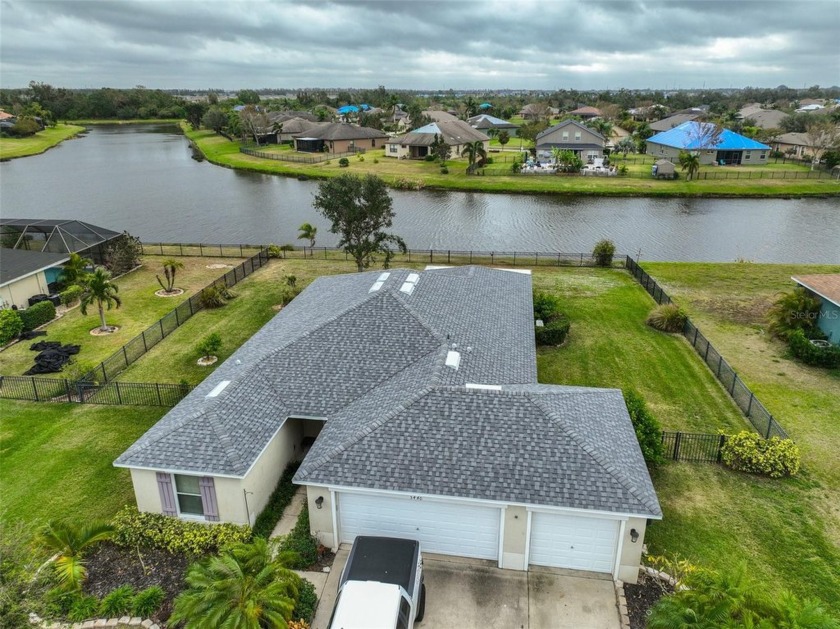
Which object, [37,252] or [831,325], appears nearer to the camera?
[831,325]

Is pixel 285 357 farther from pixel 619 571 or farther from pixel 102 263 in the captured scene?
pixel 102 263

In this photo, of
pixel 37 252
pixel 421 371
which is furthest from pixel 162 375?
pixel 37 252

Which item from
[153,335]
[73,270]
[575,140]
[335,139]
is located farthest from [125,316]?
[575,140]

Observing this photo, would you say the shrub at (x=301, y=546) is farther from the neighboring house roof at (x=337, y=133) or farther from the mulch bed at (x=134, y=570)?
the neighboring house roof at (x=337, y=133)

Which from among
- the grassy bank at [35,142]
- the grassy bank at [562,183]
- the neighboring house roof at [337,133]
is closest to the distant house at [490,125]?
the neighboring house roof at [337,133]

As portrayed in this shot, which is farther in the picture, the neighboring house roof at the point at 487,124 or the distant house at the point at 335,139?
the neighboring house roof at the point at 487,124

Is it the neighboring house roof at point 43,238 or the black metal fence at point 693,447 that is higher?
the neighboring house roof at point 43,238
